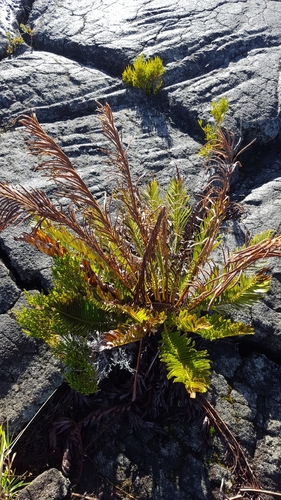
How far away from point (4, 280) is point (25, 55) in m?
2.98

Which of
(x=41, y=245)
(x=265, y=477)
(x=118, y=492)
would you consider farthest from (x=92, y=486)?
(x=41, y=245)

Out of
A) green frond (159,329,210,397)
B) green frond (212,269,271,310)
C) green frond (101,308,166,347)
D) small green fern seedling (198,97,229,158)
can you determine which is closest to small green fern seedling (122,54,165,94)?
small green fern seedling (198,97,229,158)

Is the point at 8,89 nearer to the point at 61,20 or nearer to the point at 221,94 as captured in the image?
the point at 61,20

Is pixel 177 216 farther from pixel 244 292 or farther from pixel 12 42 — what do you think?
pixel 12 42

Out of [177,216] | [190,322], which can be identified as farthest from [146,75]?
[190,322]

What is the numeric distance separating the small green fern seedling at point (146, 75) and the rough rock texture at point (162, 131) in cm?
10

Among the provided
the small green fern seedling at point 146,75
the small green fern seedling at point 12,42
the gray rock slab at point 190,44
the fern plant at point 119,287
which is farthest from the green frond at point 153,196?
the small green fern seedling at point 12,42

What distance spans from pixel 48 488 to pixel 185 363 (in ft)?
3.16

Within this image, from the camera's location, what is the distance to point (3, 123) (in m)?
4.33

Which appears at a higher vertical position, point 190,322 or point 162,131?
point 162,131

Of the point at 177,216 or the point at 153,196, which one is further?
the point at 153,196

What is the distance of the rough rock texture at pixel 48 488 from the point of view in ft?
7.71

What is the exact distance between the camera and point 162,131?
447 cm

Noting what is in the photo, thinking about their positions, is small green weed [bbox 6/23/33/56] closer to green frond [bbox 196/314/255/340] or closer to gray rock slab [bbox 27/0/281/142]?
gray rock slab [bbox 27/0/281/142]
